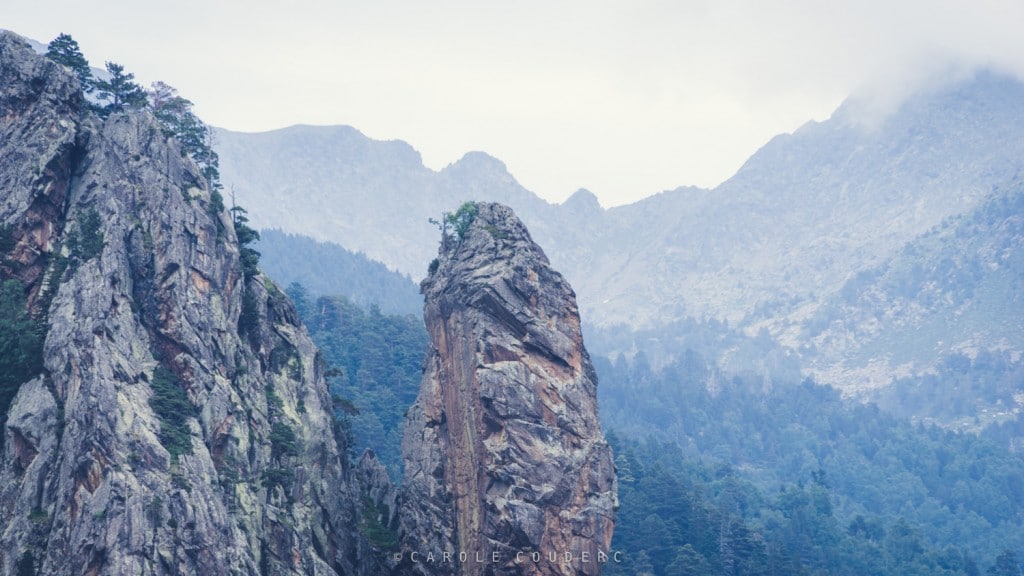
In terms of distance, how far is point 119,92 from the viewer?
99562 mm

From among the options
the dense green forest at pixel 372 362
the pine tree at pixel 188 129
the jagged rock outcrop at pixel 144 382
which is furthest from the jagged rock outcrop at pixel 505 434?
the dense green forest at pixel 372 362

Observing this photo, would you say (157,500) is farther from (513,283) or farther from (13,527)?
(513,283)

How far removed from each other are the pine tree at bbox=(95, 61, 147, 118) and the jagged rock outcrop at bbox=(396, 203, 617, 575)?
26873mm

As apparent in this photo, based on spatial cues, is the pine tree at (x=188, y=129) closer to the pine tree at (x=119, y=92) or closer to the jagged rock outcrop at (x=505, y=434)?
the pine tree at (x=119, y=92)

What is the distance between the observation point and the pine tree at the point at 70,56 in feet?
324

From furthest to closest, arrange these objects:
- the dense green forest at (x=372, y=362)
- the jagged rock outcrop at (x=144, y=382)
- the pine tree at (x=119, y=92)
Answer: the dense green forest at (x=372, y=362) → the pine tree at (x=119, y=92) → the jagged rock outcrop at (x=144, y=382)

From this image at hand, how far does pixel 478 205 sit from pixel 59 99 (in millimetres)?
30531

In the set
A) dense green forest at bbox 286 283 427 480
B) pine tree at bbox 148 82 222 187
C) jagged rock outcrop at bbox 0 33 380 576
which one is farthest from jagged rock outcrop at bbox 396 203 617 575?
dense green forest at bbox 286 283 427 480

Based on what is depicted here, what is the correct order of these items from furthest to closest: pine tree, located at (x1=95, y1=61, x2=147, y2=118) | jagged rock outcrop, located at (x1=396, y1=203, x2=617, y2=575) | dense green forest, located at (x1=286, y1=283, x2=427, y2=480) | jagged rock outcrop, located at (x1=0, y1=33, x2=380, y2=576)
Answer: dense green forest, located at (x1=286, y1=283, x2=427, y2=480), pine tree, located at (x1=95, y1=61, x2=147, y2=118), jagged rock outcrop, located at (x1=396, y1=203, x2=617, y2=575), jagged rock outcrop, located at (x1=0, y1=33, x2=380, y2=576)

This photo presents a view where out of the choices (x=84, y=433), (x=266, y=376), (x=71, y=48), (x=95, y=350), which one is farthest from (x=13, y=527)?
(x=71, y=48)

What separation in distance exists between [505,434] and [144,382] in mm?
→ 22676

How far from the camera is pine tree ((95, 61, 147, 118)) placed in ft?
324

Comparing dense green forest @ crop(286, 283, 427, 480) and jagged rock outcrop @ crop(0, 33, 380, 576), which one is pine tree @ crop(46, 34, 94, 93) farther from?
dense green forest @ crop(286, 283, 427, 480)

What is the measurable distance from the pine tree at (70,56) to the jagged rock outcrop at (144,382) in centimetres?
573
